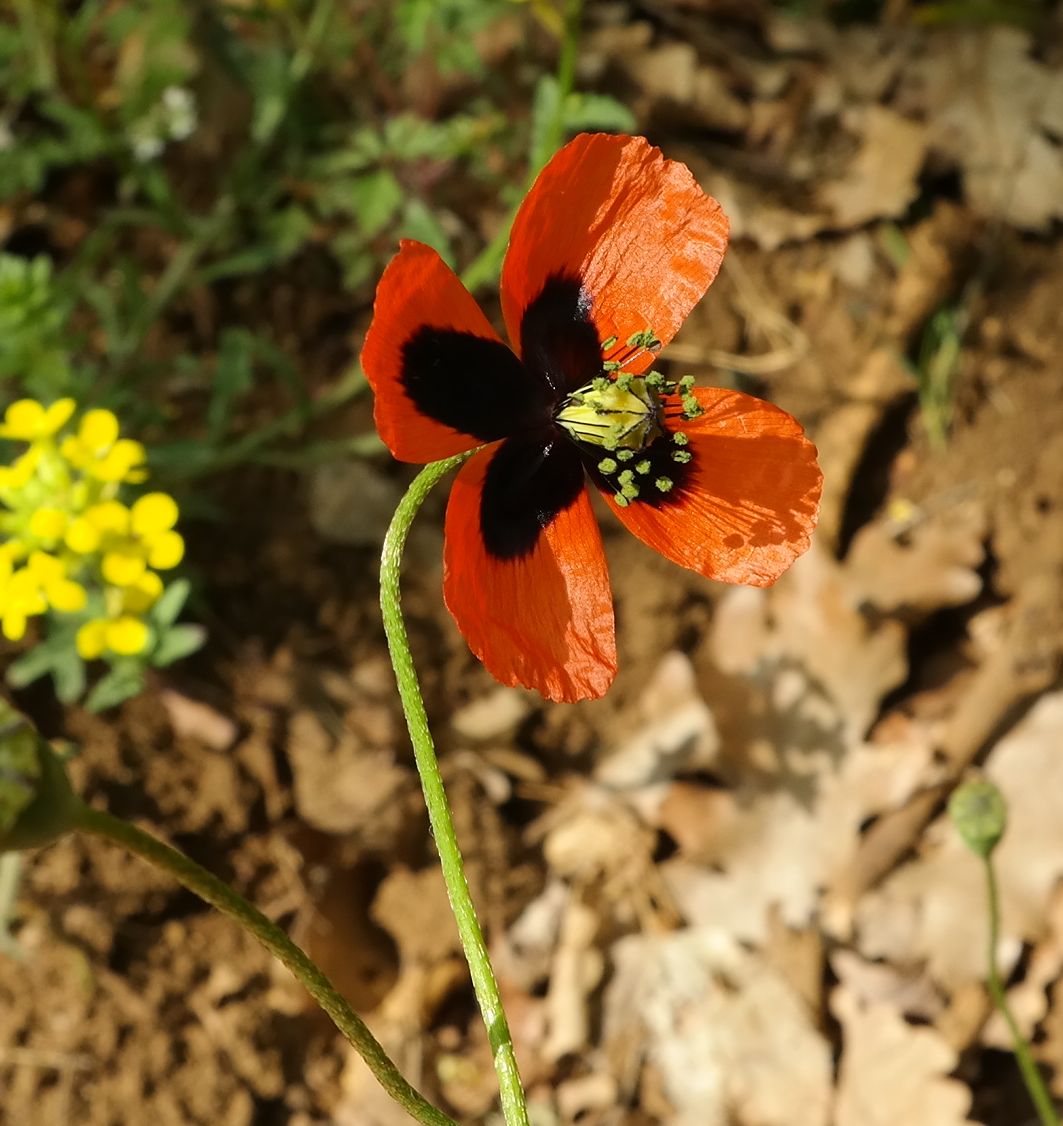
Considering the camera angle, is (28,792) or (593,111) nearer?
(28,792)

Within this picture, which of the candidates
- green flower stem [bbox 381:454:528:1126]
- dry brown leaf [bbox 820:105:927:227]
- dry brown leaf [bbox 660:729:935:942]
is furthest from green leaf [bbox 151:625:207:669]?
dry brown leaf [bbox 820:105:927:227]

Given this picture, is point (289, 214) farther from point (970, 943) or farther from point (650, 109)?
point (970, 943)

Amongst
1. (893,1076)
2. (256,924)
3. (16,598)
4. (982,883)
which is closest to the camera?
(256,924)

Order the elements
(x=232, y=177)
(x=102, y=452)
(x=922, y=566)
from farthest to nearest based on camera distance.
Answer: (x=232, y=177) < (x=922, y=566) < (x=102, y=452)

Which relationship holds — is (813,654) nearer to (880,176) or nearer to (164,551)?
(880,176)

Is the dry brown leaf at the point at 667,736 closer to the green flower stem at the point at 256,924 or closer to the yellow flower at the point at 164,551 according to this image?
the yellow flower at the point at 164,551

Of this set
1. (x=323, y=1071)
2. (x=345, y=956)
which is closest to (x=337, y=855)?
(x=345, y=956)

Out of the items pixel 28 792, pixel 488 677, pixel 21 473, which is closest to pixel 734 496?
pixel 28 792
